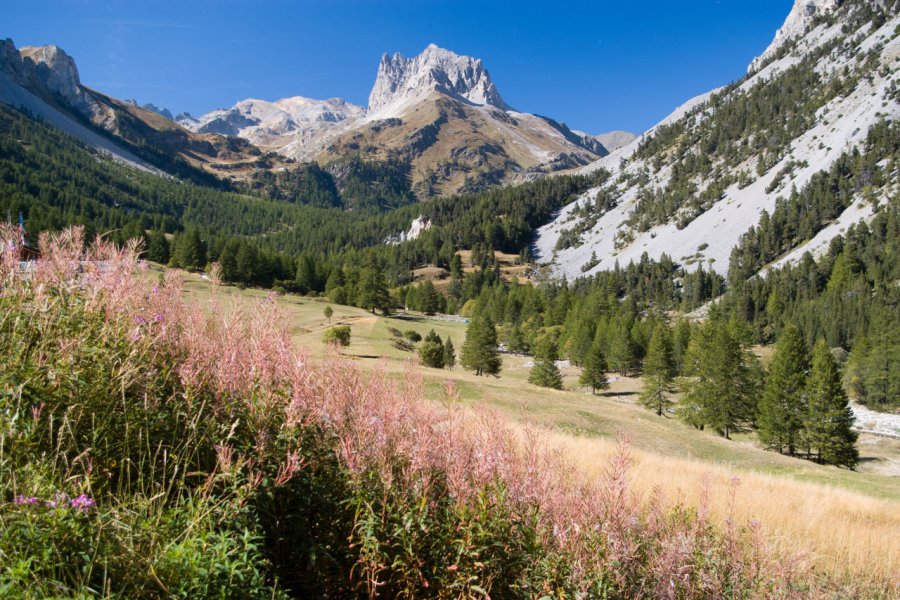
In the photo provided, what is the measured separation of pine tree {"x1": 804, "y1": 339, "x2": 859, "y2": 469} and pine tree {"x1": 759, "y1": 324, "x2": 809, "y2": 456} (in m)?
0.86

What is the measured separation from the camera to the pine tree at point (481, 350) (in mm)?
56894

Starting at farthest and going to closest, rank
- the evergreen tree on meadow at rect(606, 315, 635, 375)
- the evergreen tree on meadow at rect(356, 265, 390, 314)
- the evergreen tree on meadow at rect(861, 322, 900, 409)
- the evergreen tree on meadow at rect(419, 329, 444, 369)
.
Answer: the evergreen tree on meadow at rect(356, 265, 390, 314), the evergreen tree on meadow at rect(606, 315, 635, 375), the evergreen tree on meadow at rect(861, 322, 900, 409), the evergreen tree on meadow at rect(419, 329, 444, 369)

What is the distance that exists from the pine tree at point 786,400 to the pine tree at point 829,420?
86 centimetres

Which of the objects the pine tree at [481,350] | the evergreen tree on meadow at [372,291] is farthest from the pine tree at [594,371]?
the evergreen tree on meadow at [372,291]

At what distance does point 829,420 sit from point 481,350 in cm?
3388

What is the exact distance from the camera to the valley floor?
6341mm

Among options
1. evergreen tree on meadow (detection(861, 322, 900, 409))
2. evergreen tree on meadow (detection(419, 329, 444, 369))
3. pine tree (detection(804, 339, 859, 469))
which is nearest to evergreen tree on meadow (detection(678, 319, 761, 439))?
pine tree (detection(804, 339, 859, 469))

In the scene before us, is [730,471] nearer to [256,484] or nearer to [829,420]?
[256,484]

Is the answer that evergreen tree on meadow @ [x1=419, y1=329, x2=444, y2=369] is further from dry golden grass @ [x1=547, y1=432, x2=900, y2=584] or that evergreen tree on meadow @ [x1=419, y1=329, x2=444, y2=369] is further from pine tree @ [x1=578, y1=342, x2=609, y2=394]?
dry golden grass @ [x1=547, y1=432, x2=900, y2=584]

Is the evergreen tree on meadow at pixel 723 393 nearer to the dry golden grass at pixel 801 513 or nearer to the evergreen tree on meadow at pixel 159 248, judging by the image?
the dry golden grass at pixel 801 513

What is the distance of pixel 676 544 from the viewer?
14.0 ft

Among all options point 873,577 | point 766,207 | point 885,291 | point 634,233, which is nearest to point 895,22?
point 766,207

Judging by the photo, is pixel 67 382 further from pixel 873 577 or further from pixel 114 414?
pixel 873 577

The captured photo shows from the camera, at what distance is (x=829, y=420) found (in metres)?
35.9
